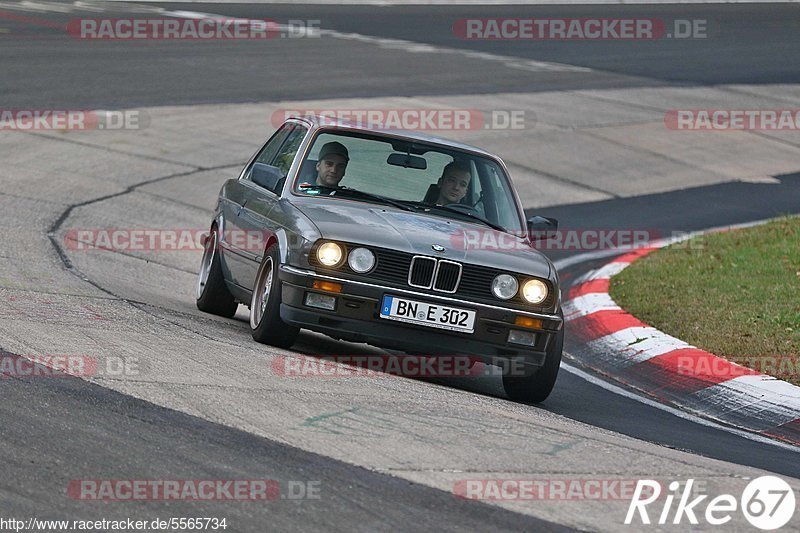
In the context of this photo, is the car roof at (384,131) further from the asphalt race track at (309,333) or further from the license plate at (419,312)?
the license plate at (419,312)

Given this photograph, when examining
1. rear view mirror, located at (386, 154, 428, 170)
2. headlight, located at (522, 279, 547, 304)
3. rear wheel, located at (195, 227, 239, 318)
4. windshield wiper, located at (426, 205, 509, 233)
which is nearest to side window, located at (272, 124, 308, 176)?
rear view mirror, located at (386, 154, 428, 170)

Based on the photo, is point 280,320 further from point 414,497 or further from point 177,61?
point 177,61

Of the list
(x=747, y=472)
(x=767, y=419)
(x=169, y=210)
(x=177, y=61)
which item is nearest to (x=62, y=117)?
(x=169, y=210)

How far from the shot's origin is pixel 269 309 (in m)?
7.86

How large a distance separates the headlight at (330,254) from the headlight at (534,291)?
108 cm

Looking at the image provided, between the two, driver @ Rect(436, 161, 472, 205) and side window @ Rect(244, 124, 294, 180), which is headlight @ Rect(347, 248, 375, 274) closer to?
driver @ Rect(436, 161, 472, 205)

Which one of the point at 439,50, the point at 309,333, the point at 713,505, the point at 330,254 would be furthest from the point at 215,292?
the point at 439,50

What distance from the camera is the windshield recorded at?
8703 mm

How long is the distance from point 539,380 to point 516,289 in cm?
59

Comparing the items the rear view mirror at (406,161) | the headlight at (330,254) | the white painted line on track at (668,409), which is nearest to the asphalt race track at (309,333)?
the white painted line on track at (668,409)

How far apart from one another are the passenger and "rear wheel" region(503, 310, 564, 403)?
1.76m

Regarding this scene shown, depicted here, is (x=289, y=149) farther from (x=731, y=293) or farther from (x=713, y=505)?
(x=713, y=505)

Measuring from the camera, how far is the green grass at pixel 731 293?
9516 millimetres

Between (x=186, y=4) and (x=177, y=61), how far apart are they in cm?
874
